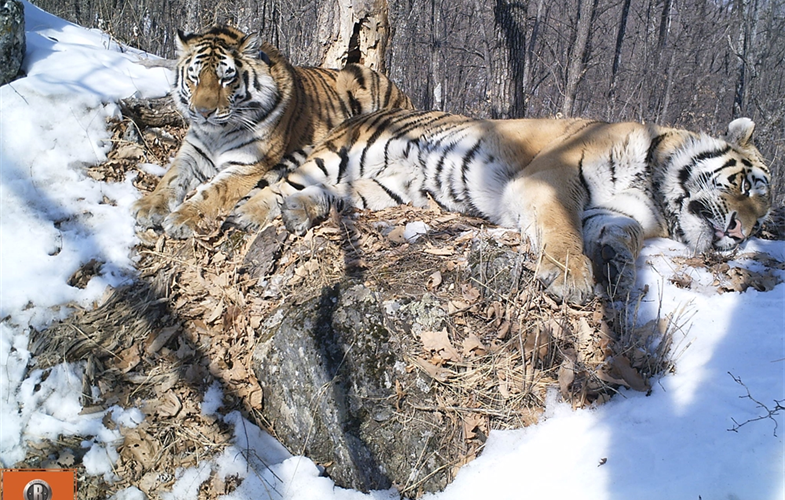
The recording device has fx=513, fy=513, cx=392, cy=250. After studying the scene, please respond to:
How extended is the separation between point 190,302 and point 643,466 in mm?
2431

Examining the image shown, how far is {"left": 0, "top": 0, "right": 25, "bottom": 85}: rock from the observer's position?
11.9 feet

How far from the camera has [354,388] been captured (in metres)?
2.49

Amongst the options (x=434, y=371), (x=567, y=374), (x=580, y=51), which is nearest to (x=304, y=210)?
(x=434, y=371)

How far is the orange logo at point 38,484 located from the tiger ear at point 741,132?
4.33m

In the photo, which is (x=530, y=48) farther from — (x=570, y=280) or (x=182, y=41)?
(x=570, y=280)

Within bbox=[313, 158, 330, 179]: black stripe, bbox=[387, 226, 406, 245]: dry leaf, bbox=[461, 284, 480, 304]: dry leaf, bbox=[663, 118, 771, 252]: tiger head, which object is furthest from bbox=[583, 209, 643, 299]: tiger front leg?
bbox=[313, 158, 330, 179]: black stripe

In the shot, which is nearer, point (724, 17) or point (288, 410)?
point (288, 410)

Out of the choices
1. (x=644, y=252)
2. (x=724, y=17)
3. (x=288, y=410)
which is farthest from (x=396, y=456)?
(x=724, y=17)

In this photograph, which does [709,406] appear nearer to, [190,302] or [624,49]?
[190,302]

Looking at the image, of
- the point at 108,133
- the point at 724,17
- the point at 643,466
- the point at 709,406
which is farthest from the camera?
the point at 724,17

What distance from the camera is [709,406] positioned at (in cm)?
212

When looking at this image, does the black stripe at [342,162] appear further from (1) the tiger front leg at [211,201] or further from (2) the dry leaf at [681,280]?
(2) the dry leaf at [681,280]

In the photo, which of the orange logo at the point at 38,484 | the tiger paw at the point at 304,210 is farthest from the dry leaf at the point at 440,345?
the orange logo at the point at 38,484

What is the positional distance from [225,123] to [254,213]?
89 centimetres
